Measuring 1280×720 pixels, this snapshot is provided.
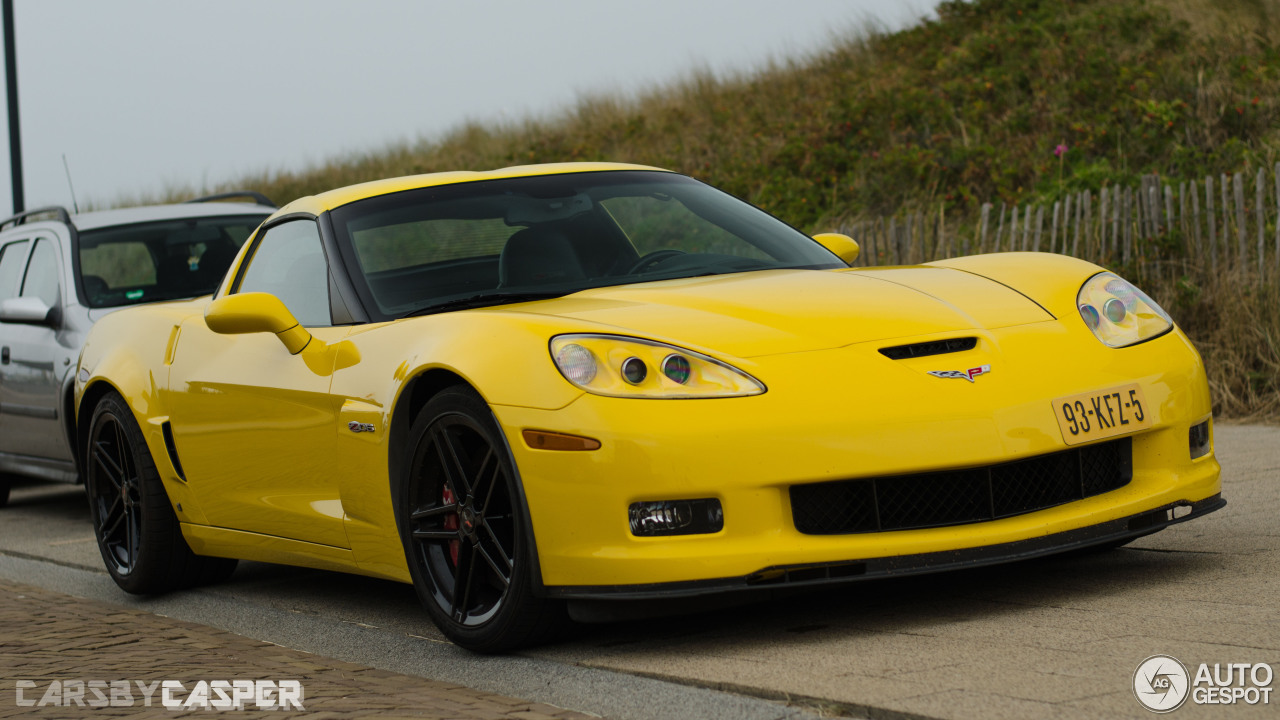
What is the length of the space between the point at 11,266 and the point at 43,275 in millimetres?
787

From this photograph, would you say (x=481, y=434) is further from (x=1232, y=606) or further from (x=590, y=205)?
(x=1232, y=606)

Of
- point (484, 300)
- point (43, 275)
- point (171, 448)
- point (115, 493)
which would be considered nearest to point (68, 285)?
point (43, 275)

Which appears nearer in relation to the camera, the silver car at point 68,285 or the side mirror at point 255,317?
the side mirror at point 255,317

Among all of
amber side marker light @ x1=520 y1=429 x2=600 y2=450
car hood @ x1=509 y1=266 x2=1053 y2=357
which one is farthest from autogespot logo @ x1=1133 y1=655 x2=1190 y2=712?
amber side marker light @ x1=520 y1=429 x2=600 y2=450

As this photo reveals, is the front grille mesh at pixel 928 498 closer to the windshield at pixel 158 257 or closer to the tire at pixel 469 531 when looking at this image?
the tire at pixel 469 531

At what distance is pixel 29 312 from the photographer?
8.41 m

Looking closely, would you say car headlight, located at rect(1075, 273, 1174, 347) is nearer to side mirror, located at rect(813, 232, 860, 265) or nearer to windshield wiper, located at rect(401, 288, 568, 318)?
side mirror, located at rect(813, 232, 860, 265)

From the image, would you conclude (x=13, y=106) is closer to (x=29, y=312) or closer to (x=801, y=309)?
(x=29, y=312)

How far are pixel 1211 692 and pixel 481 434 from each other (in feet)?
6.41

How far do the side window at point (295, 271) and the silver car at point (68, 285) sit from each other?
292 cm

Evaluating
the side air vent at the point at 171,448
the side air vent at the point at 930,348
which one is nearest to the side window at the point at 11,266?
the side air vent at the point at 171,448

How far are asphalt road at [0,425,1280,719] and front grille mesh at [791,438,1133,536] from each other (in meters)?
0.29

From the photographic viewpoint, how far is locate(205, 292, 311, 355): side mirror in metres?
4.85

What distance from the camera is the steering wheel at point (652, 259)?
507 cm
